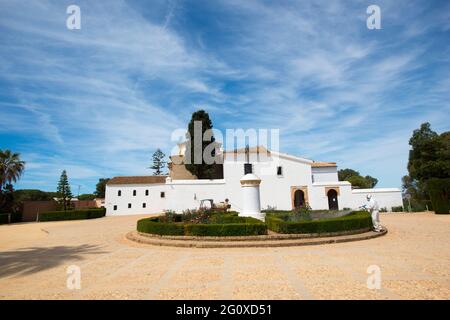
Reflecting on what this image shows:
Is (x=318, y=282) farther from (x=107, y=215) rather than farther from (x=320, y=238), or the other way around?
(x=107, y=215)

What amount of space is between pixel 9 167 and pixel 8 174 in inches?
33.8

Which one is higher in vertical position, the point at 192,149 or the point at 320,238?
the point at 192,149

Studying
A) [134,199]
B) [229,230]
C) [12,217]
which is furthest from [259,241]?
[12,217]

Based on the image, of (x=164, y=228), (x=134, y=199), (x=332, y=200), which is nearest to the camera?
(x=164, y=228)

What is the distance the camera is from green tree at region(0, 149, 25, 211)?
99.1 ft

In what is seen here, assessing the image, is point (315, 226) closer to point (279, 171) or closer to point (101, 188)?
point (279, 171)

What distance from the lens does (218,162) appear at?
35625 millimetres

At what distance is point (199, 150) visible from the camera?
3212 cm

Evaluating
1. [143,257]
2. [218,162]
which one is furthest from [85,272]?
[218,162]

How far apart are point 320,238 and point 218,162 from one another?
25.7m

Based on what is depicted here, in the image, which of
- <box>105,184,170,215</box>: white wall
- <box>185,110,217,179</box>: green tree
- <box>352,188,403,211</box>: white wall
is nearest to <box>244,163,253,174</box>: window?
<box>185,110,217,179</box>: green tree

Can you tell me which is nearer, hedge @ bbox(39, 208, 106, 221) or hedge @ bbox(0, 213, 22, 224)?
hedge @ bbox(0, 213, 22, 224)

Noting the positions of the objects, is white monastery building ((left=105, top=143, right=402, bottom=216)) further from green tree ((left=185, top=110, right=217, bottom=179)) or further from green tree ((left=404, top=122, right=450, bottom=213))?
green tree ((left=404, top=122, right=450, bottom=213))
